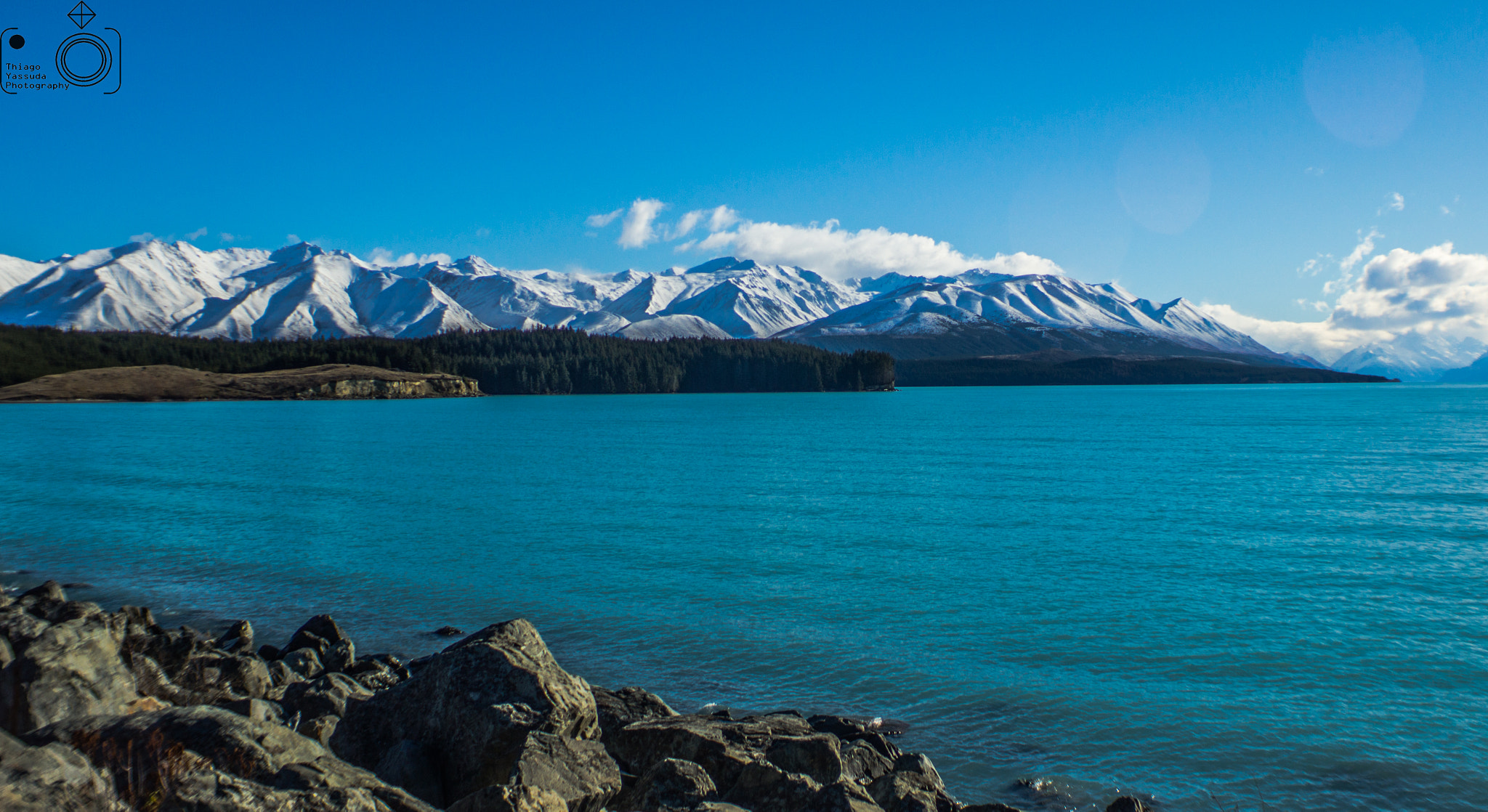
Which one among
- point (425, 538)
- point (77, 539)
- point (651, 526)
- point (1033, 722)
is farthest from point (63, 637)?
point (77, 539)

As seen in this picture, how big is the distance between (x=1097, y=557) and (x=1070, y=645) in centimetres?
945

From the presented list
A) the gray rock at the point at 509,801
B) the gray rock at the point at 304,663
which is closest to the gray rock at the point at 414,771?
the gray rock at the point at 509,801

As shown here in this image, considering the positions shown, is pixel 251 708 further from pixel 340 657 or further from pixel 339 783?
pixel 340 657

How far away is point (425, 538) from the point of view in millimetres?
28156

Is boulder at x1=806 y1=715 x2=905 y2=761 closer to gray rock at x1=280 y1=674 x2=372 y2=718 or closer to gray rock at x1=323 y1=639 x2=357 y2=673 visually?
gray rock at x1=280 y1=674 x2=372 y2=718

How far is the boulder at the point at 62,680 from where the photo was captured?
29.3 feet

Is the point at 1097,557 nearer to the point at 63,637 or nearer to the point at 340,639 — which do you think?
the point at 340,639

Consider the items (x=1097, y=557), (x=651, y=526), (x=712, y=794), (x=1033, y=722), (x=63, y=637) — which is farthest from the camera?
(x=651, y=526)

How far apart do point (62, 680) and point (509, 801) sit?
6.36m

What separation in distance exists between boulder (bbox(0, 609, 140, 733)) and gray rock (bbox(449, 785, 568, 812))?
17.6 ft

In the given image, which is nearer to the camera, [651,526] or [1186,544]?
[1186,544]

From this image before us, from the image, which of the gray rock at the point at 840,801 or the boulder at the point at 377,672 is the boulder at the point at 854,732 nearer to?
the gray rock at the point at 840,801

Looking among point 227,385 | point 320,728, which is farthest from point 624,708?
point 227,385

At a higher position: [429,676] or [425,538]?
[429,676]
